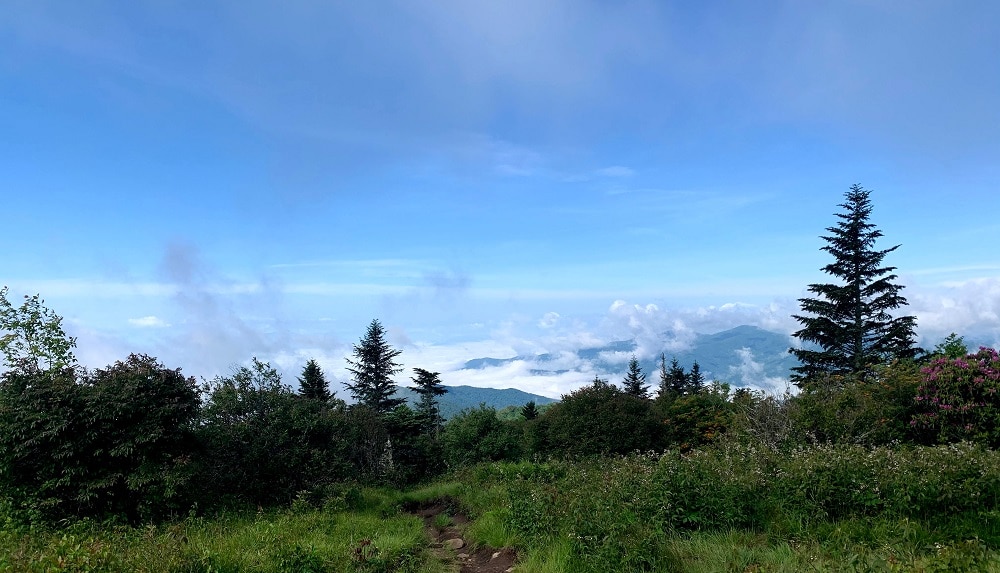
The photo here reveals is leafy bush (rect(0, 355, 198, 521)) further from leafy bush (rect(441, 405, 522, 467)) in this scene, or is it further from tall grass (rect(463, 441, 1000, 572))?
leafy bush (rect(441, 405, 522, 467))

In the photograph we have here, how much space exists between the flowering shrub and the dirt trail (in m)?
8.89

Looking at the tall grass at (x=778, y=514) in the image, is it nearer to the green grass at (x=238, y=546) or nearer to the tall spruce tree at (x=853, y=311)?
the green grass at (x=238, y=546)

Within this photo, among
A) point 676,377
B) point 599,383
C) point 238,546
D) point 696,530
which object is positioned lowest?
point 238,546

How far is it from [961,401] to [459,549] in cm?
1031

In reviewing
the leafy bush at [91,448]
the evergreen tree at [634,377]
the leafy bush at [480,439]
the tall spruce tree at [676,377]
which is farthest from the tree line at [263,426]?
the evergreen tree at [634,377]

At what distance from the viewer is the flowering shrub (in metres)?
9.73

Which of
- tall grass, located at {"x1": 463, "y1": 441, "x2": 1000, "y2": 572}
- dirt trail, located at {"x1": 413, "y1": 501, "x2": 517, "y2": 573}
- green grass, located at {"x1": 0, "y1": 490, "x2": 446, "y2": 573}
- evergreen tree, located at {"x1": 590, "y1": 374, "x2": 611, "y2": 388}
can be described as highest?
evergreen tree, located at {"x1": 590, "y1": 374, "x2": 611, "y2": 388}

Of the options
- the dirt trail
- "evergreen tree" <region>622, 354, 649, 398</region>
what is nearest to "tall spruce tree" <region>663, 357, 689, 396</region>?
"evergreen tree" <region>622, 354, 649, 398</region>

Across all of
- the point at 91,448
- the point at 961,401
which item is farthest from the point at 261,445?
the point at 961,401

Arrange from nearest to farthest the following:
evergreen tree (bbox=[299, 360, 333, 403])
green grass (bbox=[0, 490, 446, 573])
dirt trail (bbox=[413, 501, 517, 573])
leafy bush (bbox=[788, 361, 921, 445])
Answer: green grass (bbox=[0, 490, 446, 573]), dirt trail (bbox=[413, 501, 517, 573]), leafy bush (bbox=[788, 361, 921, 445]), evergreen tree (bbox=[299, 360, 333, 403])

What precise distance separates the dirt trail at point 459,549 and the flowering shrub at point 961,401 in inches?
350

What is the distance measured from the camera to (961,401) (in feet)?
33.0

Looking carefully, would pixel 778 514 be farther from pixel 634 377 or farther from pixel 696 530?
pixel 634 377

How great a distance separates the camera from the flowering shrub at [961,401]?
9727 mm
